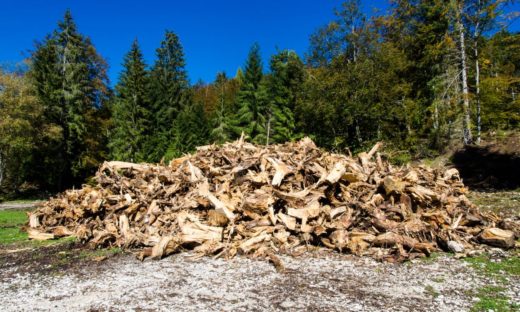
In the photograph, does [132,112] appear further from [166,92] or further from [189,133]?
[166,92]

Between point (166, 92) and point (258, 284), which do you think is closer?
point (258, 284)

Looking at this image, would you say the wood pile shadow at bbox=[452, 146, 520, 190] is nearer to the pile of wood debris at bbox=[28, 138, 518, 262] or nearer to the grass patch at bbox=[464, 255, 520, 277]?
the pile of wood debris at bbox=[28, 138, 518, 262]

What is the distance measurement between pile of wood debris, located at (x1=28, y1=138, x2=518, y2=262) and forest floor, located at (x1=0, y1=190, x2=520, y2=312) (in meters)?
0.50

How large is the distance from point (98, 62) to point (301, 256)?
4081 cm

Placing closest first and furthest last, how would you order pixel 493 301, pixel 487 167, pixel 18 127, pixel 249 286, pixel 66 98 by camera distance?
1. pixel 493 301
2. pixel 249 286
3. pixel 487 167
4. pixel 18 127
5. pixel 66 98

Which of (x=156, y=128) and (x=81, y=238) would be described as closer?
(x=81, y=238)

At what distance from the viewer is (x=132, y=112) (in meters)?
38.3

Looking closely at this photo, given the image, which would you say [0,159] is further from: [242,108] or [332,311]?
[332,311]

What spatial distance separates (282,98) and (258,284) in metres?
30.7

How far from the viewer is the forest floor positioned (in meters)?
4.73

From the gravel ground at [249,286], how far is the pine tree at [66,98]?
28.0 metres

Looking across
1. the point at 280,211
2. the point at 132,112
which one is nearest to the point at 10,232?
the point at 280,211

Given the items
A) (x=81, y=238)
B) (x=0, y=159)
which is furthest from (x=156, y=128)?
(x=81, y=238)

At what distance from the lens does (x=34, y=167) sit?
101 ft
